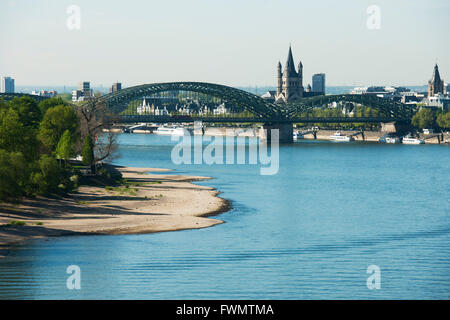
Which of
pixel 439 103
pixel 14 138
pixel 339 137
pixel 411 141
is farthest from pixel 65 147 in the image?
pixel 439 103

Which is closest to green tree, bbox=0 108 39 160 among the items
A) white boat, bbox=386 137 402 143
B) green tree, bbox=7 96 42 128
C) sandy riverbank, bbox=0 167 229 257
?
sandy riverbank, bbox=0 167 229 257

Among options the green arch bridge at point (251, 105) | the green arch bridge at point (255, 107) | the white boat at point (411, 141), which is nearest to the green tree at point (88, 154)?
the green arch bridge at point (251, 105)

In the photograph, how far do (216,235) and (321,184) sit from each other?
3016 centimetres

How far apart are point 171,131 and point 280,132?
4021 cm

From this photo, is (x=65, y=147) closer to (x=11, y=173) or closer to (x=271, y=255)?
(x=11, y=173)

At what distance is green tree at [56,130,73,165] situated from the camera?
6438 cm

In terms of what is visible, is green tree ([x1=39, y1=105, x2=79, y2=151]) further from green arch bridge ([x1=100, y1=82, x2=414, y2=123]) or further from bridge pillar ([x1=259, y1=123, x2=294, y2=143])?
bridge pillar ([x1=259, y1=123, x2=294, y2=143])

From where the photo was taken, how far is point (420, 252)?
41.2 metres

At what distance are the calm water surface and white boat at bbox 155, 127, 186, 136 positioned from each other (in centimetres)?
11470

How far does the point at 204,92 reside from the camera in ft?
502

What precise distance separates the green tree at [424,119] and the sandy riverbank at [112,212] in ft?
333
